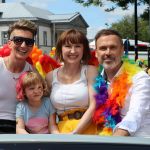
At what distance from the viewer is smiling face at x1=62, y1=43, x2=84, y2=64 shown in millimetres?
3715

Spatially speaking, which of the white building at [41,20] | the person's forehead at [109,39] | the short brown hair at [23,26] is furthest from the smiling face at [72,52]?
the white building at [41,20]

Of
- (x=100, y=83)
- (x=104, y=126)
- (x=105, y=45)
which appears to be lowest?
(x=104, y=126)

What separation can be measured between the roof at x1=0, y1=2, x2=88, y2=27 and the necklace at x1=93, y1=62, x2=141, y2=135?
70.1 metres

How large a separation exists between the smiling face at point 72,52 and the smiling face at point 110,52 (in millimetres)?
249

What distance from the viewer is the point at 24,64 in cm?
401

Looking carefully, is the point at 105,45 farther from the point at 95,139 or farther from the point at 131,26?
the point at 131,26

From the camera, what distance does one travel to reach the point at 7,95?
380 centimetres

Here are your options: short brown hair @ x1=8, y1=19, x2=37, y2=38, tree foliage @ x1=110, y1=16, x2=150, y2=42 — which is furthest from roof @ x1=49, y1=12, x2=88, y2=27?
short brown hair @ x1=8, y1=19, x2=37, y2=38

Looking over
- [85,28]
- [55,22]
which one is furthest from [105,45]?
[85,28]

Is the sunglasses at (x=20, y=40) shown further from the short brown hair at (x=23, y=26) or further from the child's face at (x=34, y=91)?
the child's face at (x=34, y=91)

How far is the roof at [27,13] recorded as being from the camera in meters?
74.8

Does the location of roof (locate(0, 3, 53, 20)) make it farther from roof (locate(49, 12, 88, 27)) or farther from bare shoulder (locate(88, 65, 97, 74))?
bare shoulder (locate(88, 65, 97, 74))

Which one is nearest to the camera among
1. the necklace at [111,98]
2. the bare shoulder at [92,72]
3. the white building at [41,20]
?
the necklace at [111,98]

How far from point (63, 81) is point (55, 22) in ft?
246
